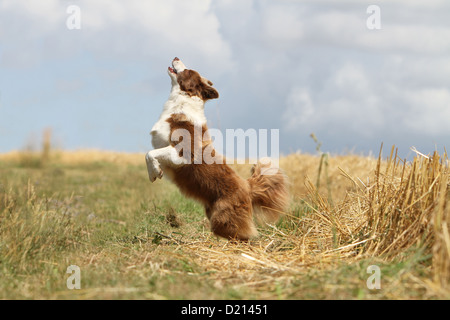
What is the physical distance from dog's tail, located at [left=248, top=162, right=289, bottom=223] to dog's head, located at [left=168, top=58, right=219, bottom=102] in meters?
1.05

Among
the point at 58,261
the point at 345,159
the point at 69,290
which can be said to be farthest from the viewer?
the point at 345,159

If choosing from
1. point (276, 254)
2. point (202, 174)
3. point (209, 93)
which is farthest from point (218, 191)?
point (209, 93)

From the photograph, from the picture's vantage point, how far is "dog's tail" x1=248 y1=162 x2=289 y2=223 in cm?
563

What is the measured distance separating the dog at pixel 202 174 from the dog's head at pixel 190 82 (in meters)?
0.01

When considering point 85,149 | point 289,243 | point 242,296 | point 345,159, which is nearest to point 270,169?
point 289,243

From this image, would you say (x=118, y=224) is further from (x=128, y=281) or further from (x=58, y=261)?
(x=128, y=281)

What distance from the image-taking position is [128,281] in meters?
3.77

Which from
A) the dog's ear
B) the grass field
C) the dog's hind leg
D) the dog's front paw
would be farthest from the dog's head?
the grass field

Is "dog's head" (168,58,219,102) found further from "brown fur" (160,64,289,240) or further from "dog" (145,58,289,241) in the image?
"brown fur" (160,64,289,240)

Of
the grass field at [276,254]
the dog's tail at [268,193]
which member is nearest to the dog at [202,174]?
the dog's tail at [268,193]

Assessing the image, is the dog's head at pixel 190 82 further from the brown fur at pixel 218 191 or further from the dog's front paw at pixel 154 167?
the dog's front paw at pixel 154 167

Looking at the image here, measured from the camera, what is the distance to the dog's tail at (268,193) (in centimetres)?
563
